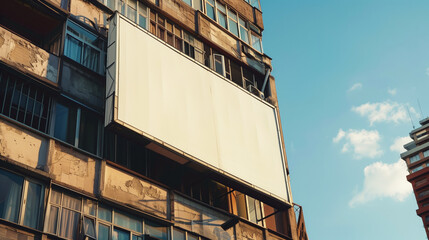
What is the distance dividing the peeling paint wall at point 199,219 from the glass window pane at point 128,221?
1.73 metres

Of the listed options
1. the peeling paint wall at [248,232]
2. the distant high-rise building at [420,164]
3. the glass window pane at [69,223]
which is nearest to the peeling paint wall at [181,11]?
the peeling paint wall at [248,232]

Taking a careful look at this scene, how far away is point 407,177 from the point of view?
390 ft

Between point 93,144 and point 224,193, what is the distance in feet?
21.8

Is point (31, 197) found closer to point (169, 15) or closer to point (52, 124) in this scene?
point (52, 124)

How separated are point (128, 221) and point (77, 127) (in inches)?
137

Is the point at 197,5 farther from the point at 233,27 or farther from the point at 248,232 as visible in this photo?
the point at 248,232

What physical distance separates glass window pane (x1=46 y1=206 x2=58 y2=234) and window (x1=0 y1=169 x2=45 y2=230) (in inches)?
10.8

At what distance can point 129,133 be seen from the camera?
18.2 meters

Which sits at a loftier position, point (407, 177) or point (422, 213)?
point (407, 177)

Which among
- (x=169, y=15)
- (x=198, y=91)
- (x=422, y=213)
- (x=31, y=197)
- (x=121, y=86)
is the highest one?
(x=422, y=213)

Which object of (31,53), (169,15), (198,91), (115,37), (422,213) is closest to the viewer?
(31,53)

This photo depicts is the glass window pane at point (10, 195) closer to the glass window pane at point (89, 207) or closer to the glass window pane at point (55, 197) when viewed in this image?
the glass window pane at point (55, 197)

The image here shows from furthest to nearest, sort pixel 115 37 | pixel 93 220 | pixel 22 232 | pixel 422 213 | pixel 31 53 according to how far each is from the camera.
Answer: pixel 422 213 < pixel 115 37 < pixel 31 53 < pixel 93 220 < pixel 22 232

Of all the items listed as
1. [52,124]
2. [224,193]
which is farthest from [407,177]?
[52,124]
